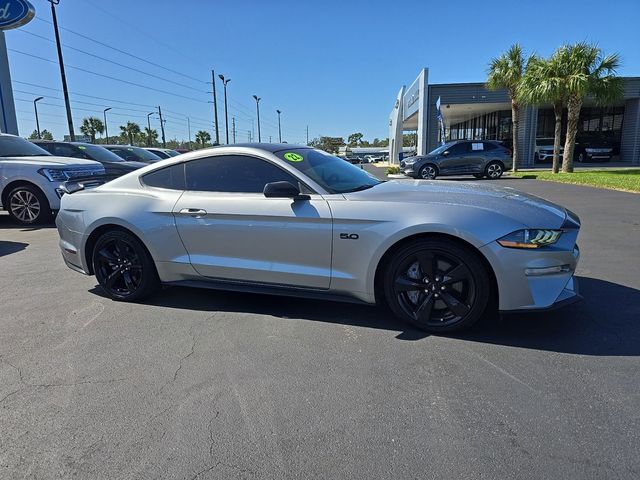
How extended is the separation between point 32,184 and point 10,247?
7.21ft

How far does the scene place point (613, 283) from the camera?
454 cm

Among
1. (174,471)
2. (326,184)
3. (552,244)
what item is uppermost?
(326,184)

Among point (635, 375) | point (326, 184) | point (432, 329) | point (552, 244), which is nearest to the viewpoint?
point (635, 375)

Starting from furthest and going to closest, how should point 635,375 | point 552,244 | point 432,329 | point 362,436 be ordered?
point 432,329, point 552,244, point 635,375, point 362,436

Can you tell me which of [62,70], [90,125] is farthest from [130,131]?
[62,70]

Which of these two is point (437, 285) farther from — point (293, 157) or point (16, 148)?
point (16, 148)

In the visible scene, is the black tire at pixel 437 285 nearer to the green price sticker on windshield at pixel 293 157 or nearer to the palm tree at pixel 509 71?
the green price sticker on windshield at pixel 293 157

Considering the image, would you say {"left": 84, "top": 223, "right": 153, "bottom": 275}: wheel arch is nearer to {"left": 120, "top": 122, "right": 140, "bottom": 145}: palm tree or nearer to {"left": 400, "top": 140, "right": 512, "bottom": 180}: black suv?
{"left": 400, "top": 140, "right": 512, "bottom": 180}: black suv

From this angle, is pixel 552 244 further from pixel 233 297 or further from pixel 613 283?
pixel 233 297

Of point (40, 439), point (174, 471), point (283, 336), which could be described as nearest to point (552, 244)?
point (283, 336)

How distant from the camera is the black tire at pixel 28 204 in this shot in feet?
28.4

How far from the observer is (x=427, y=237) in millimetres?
3285

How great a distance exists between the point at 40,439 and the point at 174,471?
2.72ft

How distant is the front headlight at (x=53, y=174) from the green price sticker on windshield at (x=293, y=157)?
676 cm
